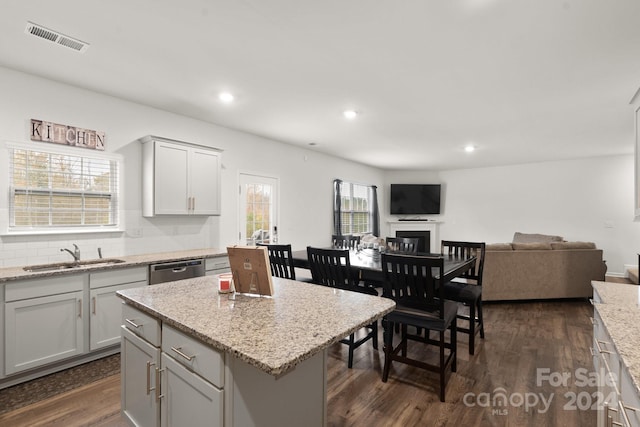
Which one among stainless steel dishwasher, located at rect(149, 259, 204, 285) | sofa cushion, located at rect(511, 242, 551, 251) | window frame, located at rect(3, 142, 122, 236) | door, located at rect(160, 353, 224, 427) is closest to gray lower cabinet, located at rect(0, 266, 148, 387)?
stainless steel dishwasher, located at rect(149, 259, 204, 285)

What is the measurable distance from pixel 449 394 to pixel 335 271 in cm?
130

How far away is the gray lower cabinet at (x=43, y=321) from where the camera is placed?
2.44 meters

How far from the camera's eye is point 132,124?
11.9 feet

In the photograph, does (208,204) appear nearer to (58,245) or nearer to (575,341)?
(58,245)

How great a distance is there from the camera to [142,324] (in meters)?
1.61

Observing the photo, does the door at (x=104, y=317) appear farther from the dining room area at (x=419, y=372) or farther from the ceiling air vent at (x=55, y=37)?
the ceiling air vent at (x=55, y=37)

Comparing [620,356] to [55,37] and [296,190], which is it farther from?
[296,190]

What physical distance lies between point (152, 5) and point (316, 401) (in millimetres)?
2470

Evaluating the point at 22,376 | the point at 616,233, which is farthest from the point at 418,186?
the point at 22,376

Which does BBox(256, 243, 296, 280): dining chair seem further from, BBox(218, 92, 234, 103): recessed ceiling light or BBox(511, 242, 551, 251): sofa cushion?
BBox(511, 242, 551, 251): sofa cushion

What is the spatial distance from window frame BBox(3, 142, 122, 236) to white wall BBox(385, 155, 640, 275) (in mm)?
6593

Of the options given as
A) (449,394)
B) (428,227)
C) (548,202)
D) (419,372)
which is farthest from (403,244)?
(548,202)

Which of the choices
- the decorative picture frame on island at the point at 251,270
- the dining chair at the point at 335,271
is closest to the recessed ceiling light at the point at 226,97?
the dining chair at the point at 335,271

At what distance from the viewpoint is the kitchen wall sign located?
298 centimetres
